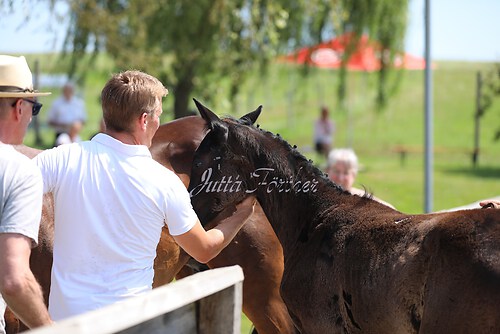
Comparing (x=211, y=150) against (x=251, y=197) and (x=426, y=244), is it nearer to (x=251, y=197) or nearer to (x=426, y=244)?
(x=251, y=197)

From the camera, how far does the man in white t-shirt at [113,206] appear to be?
9.76 feet

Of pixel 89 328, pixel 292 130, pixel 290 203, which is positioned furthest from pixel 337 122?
pixel 89 328

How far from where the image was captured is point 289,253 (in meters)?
4.49

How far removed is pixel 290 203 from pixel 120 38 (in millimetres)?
7392

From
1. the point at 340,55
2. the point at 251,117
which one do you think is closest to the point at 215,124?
the point at 251,117

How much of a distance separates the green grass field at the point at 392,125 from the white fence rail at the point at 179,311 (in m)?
4.72

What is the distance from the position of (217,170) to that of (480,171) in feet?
53.6

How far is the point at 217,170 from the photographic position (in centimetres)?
429

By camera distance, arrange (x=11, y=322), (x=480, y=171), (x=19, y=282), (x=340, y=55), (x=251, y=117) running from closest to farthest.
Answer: (x=19, y=282) < (x=11, y=322) < (x=251, y=117) < (x=340, y=55) < (x=480, y=171)

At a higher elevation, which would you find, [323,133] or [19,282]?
[19,282]

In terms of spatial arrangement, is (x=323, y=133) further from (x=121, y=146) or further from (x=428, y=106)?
(x=121, y=146)

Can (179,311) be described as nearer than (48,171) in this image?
Yes

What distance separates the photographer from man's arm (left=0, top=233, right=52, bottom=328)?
8.54ft

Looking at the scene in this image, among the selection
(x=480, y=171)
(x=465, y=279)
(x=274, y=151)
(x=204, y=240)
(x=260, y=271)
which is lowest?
(x=480, y=171)
